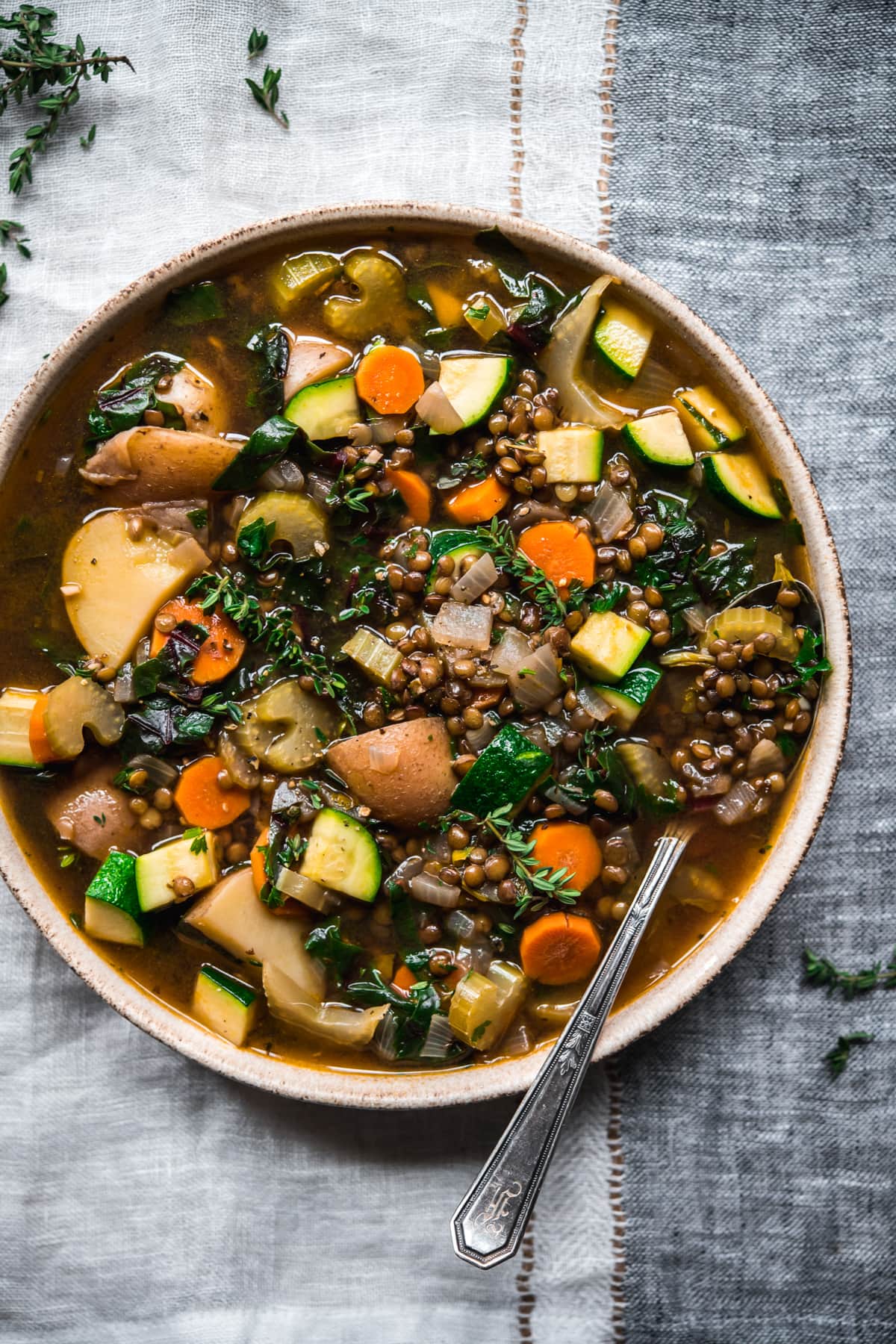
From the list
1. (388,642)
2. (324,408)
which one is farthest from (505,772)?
(324,408)

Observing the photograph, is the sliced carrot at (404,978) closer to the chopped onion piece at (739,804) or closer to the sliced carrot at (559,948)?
the sliced carrot at (559,948)

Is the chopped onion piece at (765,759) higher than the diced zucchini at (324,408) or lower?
lower

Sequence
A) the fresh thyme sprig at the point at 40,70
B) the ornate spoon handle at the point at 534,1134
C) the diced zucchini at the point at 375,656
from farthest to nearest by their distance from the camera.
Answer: the fresh thyme sprig at the point at 40,70
the diced zucchini at the point at 375,656
the ornate spoon handle at the point at 534,1134

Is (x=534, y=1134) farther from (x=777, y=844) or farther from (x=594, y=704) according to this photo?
(x=594, y=704)

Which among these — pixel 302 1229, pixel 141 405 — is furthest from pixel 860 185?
pixel 302 1229

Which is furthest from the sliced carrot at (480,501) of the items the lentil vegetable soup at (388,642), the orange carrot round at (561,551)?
the orange carrot round at (561,551)

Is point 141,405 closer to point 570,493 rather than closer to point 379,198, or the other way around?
point 379,198
